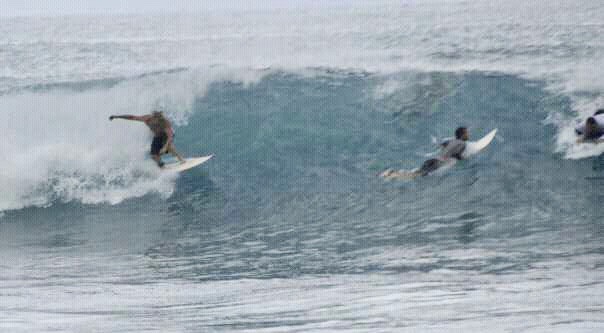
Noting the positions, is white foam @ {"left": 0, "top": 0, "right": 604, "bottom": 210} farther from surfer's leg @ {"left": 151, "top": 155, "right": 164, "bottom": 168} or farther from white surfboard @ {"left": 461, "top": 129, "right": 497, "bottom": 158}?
white surfboard @ {"left": 461, "top": 129, "right": 497, "bottom": 158}

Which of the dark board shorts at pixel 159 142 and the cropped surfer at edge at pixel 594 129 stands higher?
the dark board shorts at pixel 159 142

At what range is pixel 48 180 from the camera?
65.7ft

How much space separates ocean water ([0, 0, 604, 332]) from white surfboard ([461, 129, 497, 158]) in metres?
0.28

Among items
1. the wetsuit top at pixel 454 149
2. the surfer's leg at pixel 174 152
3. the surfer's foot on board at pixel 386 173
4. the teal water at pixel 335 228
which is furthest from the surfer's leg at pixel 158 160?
the wetsuit top at pixel 454 149

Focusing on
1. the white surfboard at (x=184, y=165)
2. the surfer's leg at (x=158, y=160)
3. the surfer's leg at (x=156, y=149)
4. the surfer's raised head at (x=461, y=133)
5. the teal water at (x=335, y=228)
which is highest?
the surfer's leg at (x=156, y=149)

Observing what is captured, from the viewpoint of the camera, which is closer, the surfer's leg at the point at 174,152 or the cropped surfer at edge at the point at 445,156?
the cropped surfer at edge at the point at 445,156

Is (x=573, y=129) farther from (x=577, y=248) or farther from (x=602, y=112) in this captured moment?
(x=577, y=248)

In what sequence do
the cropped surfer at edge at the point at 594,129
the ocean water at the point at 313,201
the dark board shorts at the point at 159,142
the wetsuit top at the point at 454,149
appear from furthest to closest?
the dark board shorts at the point at 159,142, the wetsuit top at the point at 454,149, the cropped surfer at edge at the point at 594,129, the ocean water at the point at 313,201

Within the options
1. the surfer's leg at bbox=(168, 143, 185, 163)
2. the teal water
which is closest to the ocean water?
the teal water

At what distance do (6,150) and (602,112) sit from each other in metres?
11.0

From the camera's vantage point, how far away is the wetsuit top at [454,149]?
17969 mm

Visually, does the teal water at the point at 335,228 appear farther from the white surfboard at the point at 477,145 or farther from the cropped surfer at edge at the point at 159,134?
the cropped surfer at edge at the point at 159,134

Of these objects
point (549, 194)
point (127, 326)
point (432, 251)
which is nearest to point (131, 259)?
point (432, 251)

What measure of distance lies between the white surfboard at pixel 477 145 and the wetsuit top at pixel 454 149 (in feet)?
0.41
